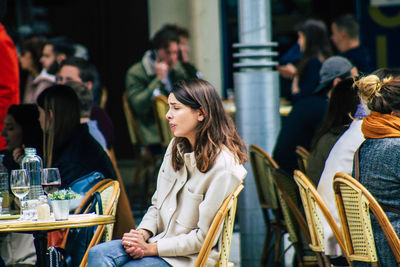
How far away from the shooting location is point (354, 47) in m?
7.63

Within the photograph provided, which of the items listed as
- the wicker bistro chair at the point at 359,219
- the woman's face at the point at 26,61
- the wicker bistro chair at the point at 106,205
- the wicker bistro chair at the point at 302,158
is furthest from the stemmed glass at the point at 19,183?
the woman's face at the point at 26,61

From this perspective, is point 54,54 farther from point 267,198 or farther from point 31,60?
point 267,198

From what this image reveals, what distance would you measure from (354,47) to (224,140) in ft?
14.3

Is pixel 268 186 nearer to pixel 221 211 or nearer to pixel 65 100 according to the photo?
pixel 65 100

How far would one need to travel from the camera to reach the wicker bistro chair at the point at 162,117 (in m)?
7.24

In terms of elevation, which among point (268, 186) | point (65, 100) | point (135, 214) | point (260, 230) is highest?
point (65, 100)

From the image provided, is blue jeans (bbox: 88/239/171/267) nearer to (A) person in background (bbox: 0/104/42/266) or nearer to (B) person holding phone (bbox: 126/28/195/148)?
(A) person in background (bbox: 0/104/42/266)

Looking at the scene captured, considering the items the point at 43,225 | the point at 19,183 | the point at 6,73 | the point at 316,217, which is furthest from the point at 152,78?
the point at 43,225

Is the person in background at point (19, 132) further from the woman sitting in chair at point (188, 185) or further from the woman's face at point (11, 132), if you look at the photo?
the woman sitting in chair at point (188, 185)

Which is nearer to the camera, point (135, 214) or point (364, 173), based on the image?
point (364, 173)

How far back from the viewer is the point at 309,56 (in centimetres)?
668

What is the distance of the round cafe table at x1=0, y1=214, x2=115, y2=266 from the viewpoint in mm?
3510

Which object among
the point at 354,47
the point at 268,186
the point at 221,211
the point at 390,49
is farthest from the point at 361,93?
the point at 390,49

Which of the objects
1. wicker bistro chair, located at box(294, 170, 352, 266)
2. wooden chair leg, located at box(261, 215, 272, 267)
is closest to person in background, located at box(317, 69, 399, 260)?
wicker bistro chair, located at box(294, 170, 352, 266)
